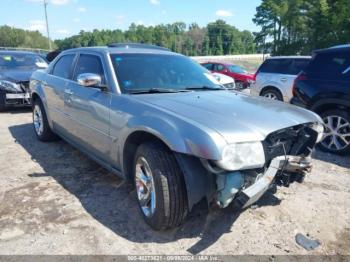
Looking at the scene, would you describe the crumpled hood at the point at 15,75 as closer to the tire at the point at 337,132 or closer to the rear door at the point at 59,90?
the rear door at the point at 59,90

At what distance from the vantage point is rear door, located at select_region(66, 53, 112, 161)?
12.1 feet

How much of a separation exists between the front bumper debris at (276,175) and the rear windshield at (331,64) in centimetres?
301

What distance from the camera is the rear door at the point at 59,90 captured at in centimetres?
480

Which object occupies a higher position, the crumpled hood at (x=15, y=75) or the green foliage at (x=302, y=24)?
the green foliage at (x=302, y=24)

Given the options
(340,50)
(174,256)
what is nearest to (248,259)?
(174,256)

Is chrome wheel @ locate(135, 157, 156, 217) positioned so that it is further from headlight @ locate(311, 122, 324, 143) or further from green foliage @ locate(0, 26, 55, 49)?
green foliage @ locate(0, 26, 55, 49)

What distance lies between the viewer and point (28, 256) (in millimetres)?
2793

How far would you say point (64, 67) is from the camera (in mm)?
5129

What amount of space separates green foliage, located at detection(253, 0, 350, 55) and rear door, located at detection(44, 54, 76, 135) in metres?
36.3

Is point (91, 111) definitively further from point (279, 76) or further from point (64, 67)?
point (279, 76)

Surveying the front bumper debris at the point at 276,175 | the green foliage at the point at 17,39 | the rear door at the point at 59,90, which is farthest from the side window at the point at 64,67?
the green foliage at the point at 17,39

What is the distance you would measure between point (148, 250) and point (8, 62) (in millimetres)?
9030

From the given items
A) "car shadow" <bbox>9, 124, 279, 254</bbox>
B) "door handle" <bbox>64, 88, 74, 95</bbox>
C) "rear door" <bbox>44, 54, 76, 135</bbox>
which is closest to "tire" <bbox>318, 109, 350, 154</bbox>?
"car shadow" <bbox>9, 124, 279, 254</bbox>

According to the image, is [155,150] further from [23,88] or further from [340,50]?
[23,88]
